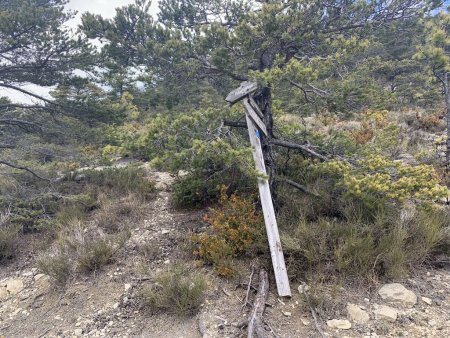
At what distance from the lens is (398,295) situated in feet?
11.4

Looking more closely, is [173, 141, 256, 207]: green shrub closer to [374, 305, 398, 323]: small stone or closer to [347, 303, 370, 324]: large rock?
[347, 303, 370, 324]: large rock

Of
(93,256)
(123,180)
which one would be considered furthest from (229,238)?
(123,180)

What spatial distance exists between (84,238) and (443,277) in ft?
17.4

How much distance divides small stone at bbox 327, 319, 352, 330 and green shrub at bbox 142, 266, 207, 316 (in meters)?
1.52

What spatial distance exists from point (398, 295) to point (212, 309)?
223 cm

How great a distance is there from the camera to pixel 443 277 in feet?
12.3

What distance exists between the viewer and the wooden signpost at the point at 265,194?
12.1 ft

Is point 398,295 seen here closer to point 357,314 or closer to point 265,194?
point 357,314

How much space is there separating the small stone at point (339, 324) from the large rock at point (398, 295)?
0.61 meters

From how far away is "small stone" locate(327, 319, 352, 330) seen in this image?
3.24 m

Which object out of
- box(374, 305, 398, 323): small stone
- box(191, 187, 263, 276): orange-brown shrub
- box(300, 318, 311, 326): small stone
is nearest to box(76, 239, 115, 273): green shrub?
box(191, 187, 263, 276): orange-brown shrub

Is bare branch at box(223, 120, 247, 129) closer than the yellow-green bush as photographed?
No

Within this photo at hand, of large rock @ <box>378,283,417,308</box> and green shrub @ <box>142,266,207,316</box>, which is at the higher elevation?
green shrub @ <box>142,266,207,316</box>

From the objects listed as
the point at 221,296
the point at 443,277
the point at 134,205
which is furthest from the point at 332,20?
the point at 134,205
